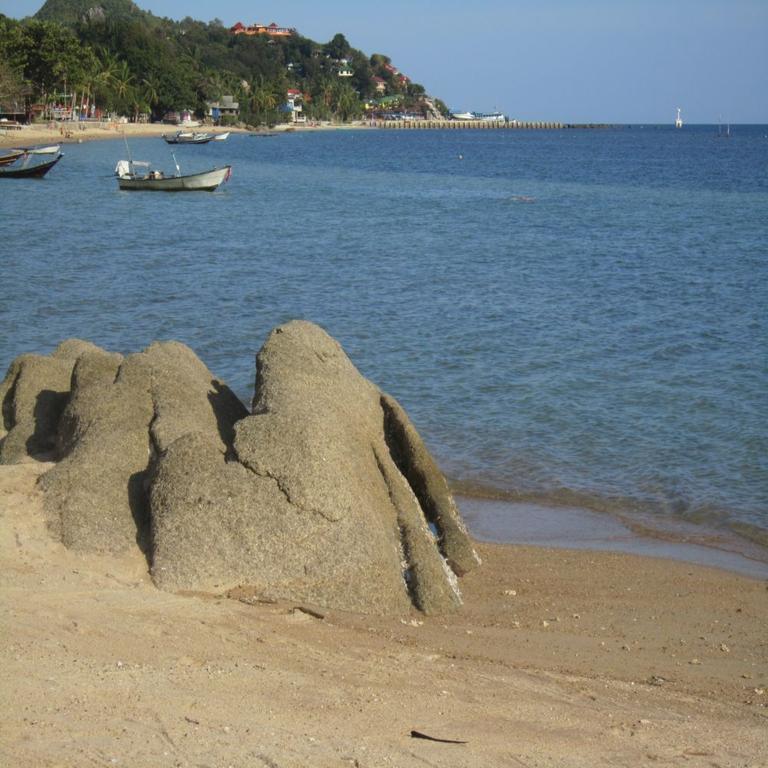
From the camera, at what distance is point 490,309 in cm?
2498

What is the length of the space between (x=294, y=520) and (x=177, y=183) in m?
53.1

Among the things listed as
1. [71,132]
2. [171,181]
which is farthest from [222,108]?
[171,181]

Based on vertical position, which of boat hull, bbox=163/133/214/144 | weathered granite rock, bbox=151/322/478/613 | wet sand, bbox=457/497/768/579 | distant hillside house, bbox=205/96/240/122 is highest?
distant hillside house, bbox=205/96/240/122

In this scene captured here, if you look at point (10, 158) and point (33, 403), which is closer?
point (33, 403)

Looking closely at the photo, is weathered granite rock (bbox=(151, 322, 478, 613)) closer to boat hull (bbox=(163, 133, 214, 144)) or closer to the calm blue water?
the calm blue water

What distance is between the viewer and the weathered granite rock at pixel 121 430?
27.6ft

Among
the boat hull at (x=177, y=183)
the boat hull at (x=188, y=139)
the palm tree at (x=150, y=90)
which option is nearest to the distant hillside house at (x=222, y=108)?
the palm tree at (x=150, y=90)

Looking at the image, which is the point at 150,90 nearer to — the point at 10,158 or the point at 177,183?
the point at 10,158

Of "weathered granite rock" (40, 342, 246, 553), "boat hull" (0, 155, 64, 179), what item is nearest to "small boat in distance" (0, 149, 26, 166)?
"boat hull" (0, 155, 64, 179)

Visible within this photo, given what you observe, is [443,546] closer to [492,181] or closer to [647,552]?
[647,552]

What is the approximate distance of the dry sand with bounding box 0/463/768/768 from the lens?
19.2 ft

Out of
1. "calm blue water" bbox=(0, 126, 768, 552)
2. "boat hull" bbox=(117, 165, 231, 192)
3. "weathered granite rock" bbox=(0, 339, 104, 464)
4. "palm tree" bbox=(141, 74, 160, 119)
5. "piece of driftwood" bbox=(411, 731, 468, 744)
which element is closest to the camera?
"piece of driftwood" bbox=(411, 731, 468, 744)

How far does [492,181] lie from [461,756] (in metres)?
71.0

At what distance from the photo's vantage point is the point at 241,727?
5957 mm
